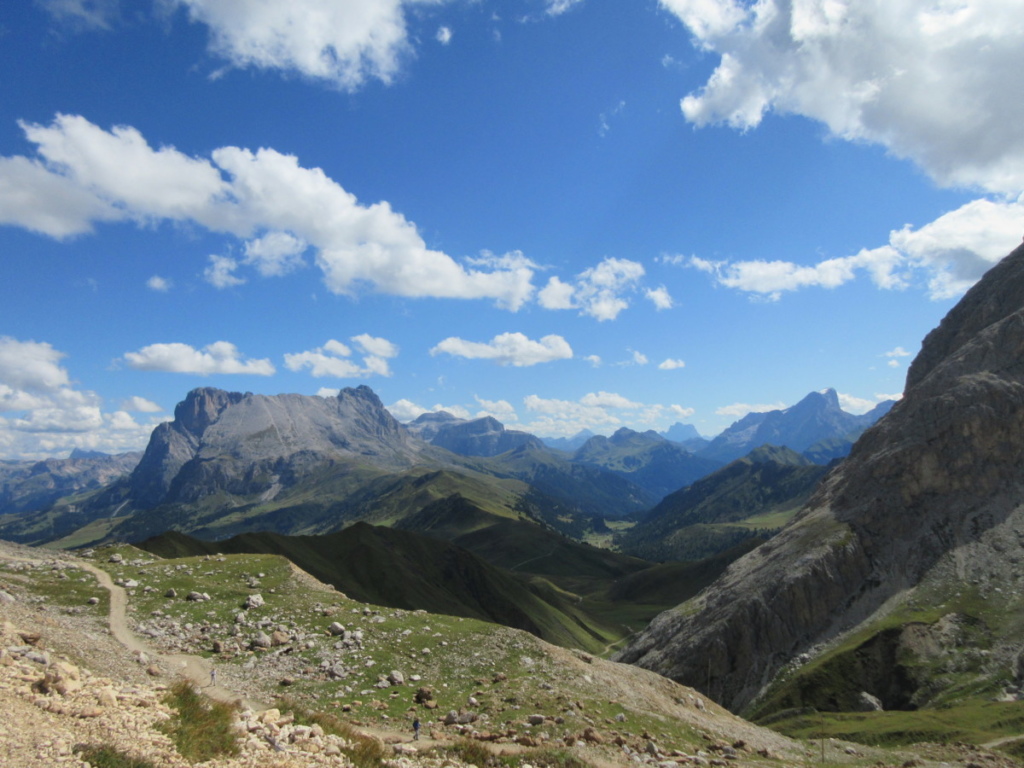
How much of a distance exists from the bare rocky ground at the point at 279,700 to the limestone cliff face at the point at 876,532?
230ft

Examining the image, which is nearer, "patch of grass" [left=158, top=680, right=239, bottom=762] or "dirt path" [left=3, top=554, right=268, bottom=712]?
"patch of grass" [left=158, top=680, right=239, bottom=762]

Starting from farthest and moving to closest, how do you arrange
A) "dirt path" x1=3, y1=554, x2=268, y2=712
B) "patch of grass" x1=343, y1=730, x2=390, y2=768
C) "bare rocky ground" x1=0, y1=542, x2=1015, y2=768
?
"dirt path" x1=3, y1=554, x2=268, y2=712 → "patch of grass" x1=343, y1=730, x2=390, y2=768 → "bare rocky ground" x1=0, y1=542, x2=1015, y2=768

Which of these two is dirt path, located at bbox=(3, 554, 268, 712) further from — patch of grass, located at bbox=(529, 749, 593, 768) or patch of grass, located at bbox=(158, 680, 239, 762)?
patch of grass, located at bbox=(529, 749, 593, 768)

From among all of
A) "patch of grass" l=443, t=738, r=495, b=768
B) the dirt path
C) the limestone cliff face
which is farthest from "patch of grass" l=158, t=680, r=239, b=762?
the limestone cliff face

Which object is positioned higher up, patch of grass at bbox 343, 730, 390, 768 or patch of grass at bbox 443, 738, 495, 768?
patch of grass at bbox 343, 730, 390, 768

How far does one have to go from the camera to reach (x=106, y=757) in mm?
14336

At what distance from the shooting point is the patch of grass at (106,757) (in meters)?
14.1

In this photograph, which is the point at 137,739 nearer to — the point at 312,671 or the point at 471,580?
the point at 312,671

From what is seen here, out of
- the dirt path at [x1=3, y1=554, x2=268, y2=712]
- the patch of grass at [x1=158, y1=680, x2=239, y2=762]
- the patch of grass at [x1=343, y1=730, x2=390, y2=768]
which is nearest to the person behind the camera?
the patch of grass at [x1=158, y1=680, x2=239, y2=762]

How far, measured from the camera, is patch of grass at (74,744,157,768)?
46.4ft

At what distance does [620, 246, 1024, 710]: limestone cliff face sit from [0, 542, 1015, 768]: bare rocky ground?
230 feet

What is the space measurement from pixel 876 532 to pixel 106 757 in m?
145

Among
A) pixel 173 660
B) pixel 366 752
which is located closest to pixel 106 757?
pixel 366 752

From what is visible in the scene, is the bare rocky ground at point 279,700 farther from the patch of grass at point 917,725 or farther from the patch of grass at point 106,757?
the patch of grass at point 917,725
